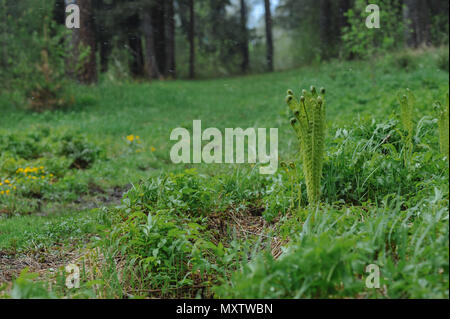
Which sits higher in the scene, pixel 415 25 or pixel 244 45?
pixel 244 45

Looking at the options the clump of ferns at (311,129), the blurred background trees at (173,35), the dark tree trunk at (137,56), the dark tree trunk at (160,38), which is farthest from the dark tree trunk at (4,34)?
the clump of ferns at (311,129)

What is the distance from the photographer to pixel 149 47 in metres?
18.3

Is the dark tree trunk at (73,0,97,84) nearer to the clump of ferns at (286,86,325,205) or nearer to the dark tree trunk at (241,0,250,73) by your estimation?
the clump of ferns at (286,86,325,205)

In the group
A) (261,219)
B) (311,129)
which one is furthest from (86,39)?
(311,129)

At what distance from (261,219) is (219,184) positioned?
49cm

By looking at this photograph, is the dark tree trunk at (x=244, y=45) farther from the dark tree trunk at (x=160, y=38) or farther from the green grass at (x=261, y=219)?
the green grass at (x=261, y=219)

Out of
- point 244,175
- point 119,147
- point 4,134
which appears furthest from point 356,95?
point 4,134

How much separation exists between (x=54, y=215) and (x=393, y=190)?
3.18 meters

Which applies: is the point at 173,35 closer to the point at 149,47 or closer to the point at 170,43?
the point at 170,43

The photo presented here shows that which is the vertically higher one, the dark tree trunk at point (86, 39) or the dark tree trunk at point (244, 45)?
the dark tree trunk at point (244, 45)

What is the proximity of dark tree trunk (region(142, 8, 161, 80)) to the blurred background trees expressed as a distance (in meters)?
0.05

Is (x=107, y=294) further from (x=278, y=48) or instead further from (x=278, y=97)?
(x=278, y=48)

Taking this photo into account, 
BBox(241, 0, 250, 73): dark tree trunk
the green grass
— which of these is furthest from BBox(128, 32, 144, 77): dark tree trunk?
the green grass

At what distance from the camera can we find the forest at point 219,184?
1763 millimetres
